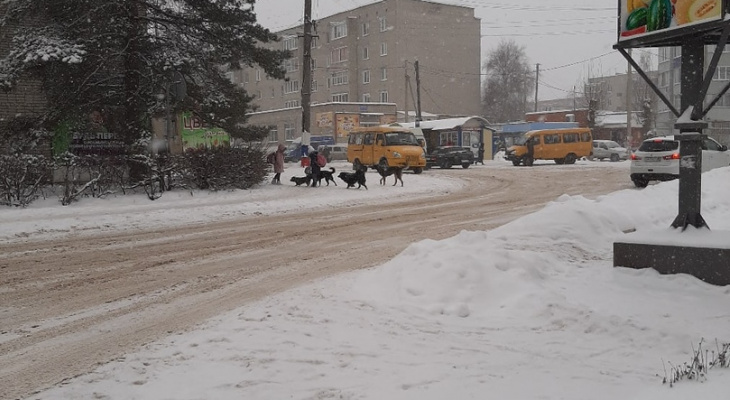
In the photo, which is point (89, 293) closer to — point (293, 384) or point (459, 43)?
point (293, 384)

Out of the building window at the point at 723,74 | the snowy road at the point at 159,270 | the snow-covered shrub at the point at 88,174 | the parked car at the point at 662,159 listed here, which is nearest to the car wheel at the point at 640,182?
the parked car at the point at 662,159

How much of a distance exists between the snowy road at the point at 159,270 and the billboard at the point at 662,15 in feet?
14.1

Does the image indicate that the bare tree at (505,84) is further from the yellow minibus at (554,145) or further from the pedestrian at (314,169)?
the pedestrian at (314,169)

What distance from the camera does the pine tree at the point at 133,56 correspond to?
1521cm

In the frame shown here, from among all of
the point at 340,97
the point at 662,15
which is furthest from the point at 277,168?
the point at 340,97

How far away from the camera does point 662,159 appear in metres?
18.4

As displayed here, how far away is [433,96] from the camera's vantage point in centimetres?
7031

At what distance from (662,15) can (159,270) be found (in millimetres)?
6802

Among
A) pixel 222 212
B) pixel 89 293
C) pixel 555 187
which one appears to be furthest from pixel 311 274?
pixel 555 187

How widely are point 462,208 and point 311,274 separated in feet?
26.1

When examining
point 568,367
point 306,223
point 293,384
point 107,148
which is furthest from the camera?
point 107,148

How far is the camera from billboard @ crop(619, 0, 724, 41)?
6.25 metres

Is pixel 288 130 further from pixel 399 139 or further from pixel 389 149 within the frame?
pixel 389 149

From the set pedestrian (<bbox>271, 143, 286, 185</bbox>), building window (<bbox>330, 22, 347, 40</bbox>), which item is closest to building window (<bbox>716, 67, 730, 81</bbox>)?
building window (<bbox>330, 22, 347, 40</bbox>)
